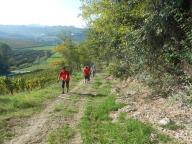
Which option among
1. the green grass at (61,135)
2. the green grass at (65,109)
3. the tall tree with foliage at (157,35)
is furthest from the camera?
the tall tree with foliage at (157,35)

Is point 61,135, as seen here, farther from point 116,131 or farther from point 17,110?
point 17,110

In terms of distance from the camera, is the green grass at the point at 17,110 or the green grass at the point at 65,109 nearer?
the green grass at the point at 17,110

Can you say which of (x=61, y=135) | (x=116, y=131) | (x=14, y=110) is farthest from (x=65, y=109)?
(x=116, y=131)

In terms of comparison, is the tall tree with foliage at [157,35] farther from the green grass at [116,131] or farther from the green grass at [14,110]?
the green grass at [14,110]

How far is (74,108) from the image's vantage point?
68.3 feet

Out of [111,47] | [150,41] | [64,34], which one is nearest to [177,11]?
[150,41]

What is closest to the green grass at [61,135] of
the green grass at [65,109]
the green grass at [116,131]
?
the green grass at [116,131]

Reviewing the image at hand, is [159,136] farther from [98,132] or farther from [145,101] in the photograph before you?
[145,101]

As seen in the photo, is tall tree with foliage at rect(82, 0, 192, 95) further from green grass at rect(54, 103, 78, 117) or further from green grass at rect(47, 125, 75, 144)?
green grass at rect(47, 125, 75, 144)

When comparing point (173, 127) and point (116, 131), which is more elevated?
point (173, 127)

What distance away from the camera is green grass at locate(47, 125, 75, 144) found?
13.4 meters

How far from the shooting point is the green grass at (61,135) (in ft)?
44.1

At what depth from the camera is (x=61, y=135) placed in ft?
46.7

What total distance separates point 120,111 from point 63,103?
5.35m
